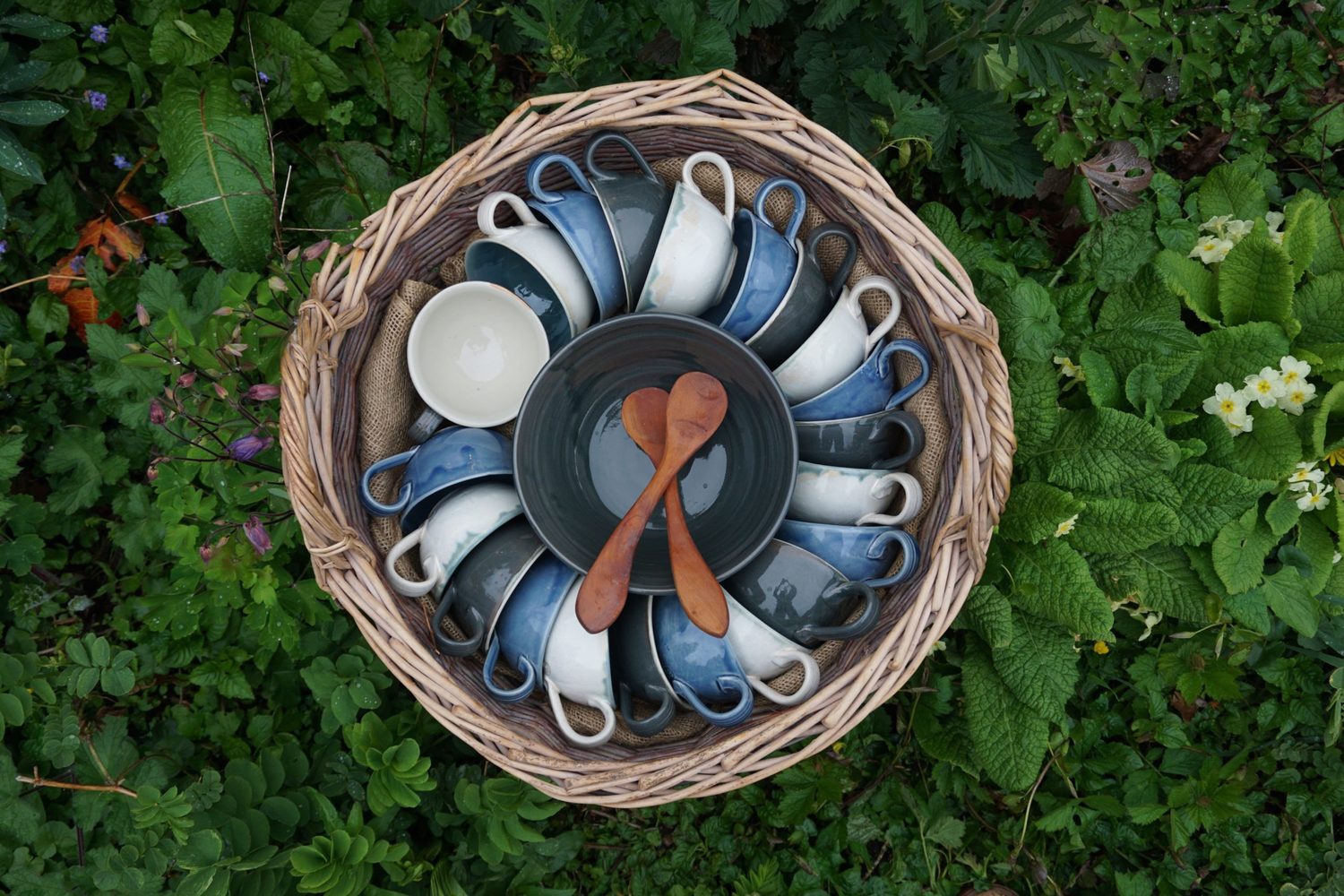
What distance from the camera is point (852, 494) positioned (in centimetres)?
120

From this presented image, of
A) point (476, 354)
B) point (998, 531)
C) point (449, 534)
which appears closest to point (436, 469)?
point (449, 534)

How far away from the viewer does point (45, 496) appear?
5.40ft

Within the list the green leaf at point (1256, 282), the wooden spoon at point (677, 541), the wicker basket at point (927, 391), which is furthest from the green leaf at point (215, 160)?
the green leaf at point (1256, 282)

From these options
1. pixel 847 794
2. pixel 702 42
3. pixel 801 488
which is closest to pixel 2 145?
pixel 702 42

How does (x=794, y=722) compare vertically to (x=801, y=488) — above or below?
below

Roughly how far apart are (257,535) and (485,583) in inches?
12.3

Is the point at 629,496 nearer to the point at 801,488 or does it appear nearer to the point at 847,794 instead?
the point at 801,488

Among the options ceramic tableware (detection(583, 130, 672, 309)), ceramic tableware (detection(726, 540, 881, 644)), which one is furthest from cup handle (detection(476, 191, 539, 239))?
ceramic tableware (detection(726, 540, 881, 644))

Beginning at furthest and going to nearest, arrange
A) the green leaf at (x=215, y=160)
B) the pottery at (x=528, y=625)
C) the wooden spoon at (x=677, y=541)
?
the green leaf at (x=215, y=160) < the pottery at (x=528, y=625) < the wooden spoon at (x=677, y=541)

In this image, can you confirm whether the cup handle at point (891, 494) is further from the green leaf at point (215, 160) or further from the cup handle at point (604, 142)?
the green leaf at point (215, 160)

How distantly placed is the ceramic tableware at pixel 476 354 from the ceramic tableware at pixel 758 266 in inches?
10.4

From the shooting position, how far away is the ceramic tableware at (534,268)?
3.93 feet

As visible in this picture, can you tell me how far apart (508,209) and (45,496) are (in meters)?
1.04

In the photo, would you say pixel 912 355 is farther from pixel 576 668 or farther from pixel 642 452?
pixel 576 668
